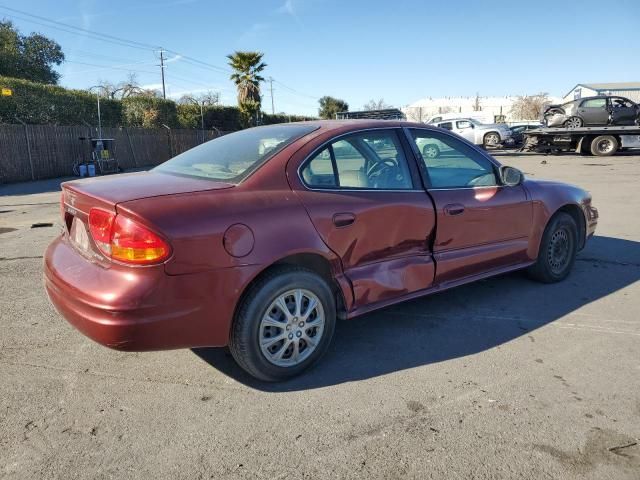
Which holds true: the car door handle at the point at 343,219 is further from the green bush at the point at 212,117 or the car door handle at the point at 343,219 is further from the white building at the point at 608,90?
the white building at the point at 608,90

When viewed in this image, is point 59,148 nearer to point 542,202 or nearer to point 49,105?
point 49,105

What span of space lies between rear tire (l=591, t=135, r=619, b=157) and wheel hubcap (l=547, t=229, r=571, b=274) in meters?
20.4

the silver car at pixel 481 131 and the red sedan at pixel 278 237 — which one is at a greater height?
the silver car at pixel 481 131

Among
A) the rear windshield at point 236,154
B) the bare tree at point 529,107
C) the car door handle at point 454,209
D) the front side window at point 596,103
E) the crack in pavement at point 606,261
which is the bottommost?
the crack in pavement at point 606,261

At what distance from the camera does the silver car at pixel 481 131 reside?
2792cm

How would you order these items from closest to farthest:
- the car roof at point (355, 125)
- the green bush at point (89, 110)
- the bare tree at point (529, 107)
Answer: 1. the car roof at point (355, 125)
2. the green bush at point (89, 110)
3. the bare tree at point (529, 107)

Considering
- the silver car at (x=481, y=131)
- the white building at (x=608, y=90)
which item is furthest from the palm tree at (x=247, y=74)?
the white building at (x=608, y=90)

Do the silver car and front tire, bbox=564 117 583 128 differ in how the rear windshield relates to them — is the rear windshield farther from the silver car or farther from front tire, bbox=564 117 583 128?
the silver car

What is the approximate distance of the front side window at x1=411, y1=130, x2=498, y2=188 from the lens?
3.84 metres

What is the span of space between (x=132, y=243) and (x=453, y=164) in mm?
2655

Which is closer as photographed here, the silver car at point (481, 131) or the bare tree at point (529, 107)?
the silver car at point (481, 131)

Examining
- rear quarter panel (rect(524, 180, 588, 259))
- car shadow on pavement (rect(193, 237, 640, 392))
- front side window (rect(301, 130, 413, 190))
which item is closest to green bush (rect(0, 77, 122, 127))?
front side window (rect(301, 130, 413, 190))

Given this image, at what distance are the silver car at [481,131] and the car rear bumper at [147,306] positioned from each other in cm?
2703

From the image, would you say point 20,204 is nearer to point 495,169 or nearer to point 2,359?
point 2,359
